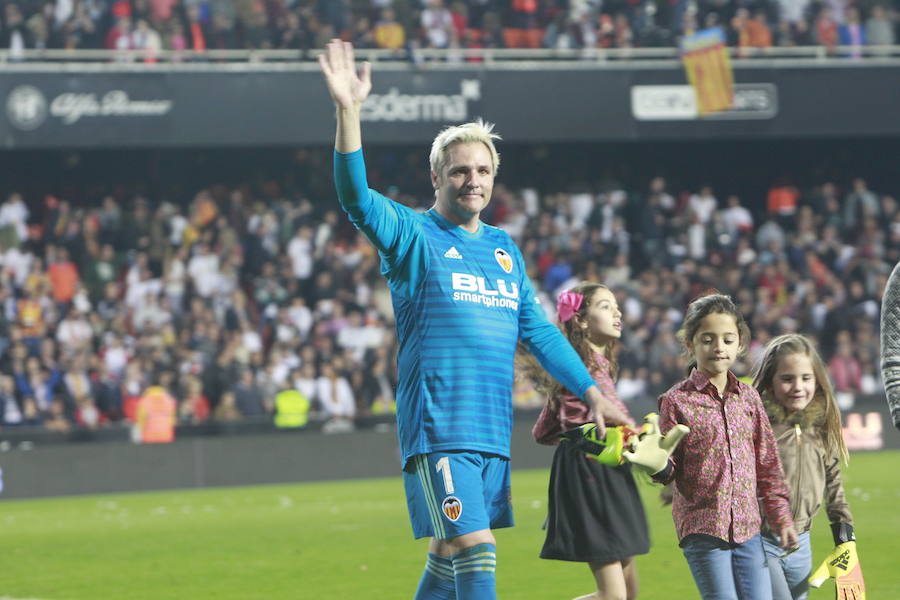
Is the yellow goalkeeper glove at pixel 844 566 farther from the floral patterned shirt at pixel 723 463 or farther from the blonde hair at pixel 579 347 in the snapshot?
the blonde hair at pixel 579 347

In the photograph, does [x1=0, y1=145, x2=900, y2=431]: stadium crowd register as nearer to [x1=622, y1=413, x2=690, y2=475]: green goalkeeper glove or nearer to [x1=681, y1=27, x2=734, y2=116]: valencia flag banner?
[x1=681, y1=27, x2=734, y2=116]: valencia flag banner

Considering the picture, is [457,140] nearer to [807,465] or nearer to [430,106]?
[807,465]

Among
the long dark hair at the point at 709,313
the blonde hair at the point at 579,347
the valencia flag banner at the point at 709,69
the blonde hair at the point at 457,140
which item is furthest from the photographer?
the valencia flag banner at the point at 709,69

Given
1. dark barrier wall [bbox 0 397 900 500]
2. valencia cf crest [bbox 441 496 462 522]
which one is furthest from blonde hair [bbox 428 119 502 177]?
dark barrier wall [bbox 0 397 900 500]

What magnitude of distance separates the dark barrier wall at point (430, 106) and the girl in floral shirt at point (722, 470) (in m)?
19.3

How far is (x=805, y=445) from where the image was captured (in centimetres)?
630

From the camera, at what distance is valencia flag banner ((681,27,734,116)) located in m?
24.9

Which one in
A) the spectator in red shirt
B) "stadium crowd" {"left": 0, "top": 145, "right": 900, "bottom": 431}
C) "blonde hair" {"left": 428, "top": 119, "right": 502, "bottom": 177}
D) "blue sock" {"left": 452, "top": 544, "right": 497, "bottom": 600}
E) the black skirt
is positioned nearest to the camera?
"blue sock" {"left": 452, "top": 544, "right": 497, "bottom": 600}

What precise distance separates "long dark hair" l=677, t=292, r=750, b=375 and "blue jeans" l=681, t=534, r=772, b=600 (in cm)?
78

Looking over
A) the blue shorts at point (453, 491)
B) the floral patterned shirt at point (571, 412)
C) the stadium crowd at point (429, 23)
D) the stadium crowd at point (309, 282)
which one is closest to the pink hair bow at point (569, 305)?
the floral patterned shirt at point (571, 412)

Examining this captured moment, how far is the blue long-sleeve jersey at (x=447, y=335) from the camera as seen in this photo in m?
5.28

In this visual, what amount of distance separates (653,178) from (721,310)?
2315cm

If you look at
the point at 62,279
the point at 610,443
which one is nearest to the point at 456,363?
the point at 610,443

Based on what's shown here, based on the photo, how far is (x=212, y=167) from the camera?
87.9 feet
